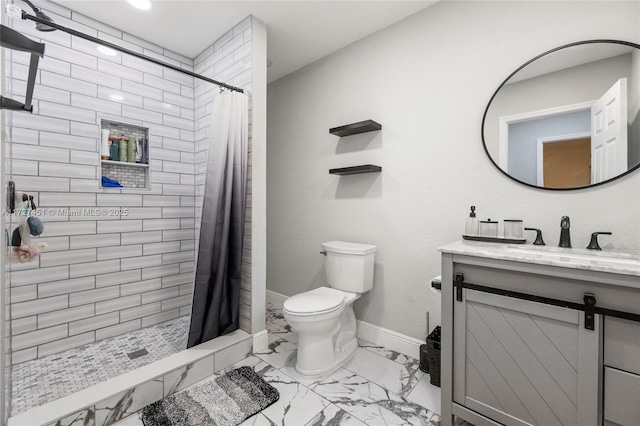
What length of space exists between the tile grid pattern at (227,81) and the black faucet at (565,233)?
6.48 feet

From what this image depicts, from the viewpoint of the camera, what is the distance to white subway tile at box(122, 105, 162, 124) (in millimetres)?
2377

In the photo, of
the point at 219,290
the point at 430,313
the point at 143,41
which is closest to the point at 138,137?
the point at 143,41

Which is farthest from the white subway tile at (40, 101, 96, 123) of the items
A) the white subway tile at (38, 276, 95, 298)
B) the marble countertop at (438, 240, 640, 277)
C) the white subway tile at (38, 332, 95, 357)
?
the marble countertop at (438, 240, 640, 277)

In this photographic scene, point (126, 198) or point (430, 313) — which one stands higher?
point (126, 198)

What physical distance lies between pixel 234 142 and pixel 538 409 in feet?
7.49

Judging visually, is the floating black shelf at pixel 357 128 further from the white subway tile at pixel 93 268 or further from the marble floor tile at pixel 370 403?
the white subway tile at pixel 93 268

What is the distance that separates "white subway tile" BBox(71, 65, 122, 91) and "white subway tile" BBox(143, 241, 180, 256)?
136 centimetres

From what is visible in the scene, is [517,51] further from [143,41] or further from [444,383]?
[143,41]

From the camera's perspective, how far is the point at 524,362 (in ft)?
4.08

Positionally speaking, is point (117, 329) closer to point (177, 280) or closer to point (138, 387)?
point (177, 280)

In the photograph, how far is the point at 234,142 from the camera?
2119 mm

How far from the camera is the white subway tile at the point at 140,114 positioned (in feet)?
7.80

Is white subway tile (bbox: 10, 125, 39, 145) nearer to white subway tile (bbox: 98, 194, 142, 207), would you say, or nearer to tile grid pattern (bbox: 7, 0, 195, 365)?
tile grid pattern (bbox: 7, 0, 195, 365)

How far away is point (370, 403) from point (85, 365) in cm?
191
